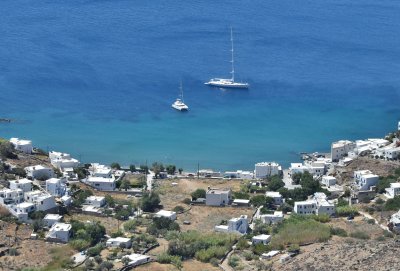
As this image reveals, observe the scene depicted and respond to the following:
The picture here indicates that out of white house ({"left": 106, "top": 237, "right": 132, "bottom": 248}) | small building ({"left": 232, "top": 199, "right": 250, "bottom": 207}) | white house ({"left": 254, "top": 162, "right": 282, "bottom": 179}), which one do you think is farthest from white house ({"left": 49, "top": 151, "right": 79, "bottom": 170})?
white house ({"left": 106, "top": 237, "right": 132, "bottom": 248})

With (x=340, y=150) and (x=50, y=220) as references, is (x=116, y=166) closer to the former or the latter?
(x=50, y=220)

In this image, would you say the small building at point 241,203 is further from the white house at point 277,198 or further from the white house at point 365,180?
the white house at point 365,180

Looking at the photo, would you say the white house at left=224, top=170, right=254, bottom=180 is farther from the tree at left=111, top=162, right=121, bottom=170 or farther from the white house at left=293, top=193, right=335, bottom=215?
the white house at left=293, top=193, right=335, bottom=215

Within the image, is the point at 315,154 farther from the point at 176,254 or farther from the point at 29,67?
the point at 29,67

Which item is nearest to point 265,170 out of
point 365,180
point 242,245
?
point 365,180

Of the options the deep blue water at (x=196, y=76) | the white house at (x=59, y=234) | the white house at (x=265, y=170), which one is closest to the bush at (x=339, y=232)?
the white house at (x=59, y=234)

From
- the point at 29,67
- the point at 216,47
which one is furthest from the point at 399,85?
the point at 29,67
